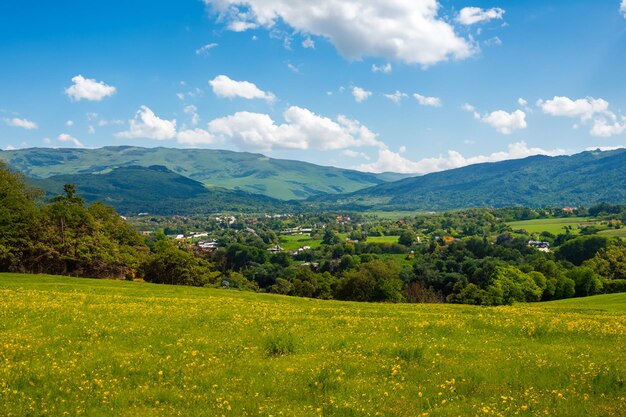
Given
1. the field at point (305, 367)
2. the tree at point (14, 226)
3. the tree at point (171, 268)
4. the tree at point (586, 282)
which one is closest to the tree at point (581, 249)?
the tree at point (586, 282)

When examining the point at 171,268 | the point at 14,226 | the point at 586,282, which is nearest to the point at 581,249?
the point at 586,282

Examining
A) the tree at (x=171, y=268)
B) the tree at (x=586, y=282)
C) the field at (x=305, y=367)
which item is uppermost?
the field at (x=305, y=367)

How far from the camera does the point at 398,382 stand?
14.6m

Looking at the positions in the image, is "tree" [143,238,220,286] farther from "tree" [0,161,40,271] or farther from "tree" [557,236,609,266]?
"tree" [557,236,609,266]

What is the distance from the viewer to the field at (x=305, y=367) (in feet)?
41.8

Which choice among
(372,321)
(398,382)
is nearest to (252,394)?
(398,382)

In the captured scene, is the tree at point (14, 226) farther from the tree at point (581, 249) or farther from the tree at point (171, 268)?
the tree at point (581, 249)

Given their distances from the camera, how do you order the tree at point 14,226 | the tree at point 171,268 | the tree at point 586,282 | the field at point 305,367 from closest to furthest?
the field at point 305,367 → the tree at point 14,226 → the tree at point 171,268 → the tree at point 586,282

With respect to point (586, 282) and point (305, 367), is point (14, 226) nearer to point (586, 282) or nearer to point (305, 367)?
point (305, 367)

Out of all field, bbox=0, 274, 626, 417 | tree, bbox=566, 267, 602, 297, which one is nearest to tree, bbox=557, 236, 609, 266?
tree, bbox=566, 267, 602, 297

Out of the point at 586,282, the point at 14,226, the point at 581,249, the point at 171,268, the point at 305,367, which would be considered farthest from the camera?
the point at 581,249

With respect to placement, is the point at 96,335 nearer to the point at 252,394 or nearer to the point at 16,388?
the point at 16,388

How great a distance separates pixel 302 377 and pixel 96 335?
35.9 feet

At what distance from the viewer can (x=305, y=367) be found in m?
16.0
